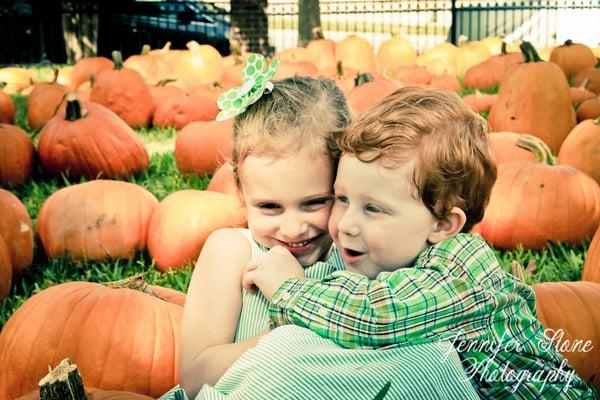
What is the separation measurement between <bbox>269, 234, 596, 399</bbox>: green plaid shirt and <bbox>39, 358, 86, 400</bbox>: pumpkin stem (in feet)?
1.50

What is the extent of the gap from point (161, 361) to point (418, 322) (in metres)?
1.06

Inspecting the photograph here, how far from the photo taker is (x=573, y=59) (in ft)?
30.3

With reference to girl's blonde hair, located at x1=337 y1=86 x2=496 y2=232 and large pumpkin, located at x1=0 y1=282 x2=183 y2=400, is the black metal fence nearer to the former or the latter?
large pumpkin, located at x1=0 y1=282 x2=183 y2=400

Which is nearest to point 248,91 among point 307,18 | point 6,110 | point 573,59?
point 6,110

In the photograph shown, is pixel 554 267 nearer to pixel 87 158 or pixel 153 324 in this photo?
pixel 153 324

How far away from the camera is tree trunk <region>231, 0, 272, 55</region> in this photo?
13.9 m

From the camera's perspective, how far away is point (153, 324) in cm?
267

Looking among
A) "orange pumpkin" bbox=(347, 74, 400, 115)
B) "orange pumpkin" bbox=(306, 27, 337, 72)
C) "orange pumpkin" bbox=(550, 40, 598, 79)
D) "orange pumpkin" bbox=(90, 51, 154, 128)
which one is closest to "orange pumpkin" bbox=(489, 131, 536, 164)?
"orange pumpkin" bbox=(347, 74, 400, 115)

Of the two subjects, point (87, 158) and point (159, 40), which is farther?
point (159, 40)

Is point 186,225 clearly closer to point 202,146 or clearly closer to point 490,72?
point 202,146

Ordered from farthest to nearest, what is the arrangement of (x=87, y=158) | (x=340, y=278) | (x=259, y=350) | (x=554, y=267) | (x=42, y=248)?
(x=87, y=158), (x=42, y=248), (x=554, y=267), (x=340, y=278), (x=259, y=350)

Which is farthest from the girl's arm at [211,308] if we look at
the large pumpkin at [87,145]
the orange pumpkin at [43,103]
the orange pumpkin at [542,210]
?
the orange pumpkin at [43,103]

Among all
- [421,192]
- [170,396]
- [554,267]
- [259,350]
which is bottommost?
[554,267]

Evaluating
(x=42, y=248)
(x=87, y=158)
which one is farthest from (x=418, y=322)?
(x=87, y=158)
